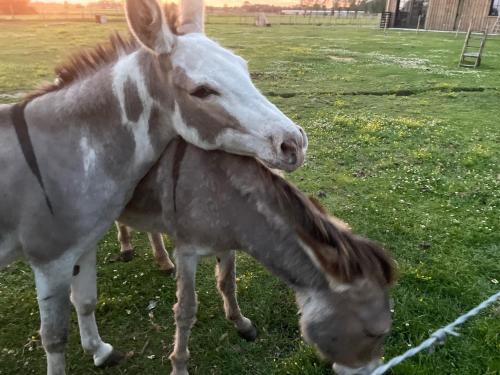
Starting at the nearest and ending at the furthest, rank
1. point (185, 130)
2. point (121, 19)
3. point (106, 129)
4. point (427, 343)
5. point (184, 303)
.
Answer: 1. point (427, 343)
2. point (185, 130)
3. point (106, 129)
4. point (184, 303)
5. point (121, 19)

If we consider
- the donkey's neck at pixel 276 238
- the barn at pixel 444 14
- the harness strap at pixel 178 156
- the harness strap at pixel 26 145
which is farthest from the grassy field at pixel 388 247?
the barn at pixel 444 14

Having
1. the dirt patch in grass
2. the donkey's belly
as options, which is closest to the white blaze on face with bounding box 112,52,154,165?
the donkey's belly

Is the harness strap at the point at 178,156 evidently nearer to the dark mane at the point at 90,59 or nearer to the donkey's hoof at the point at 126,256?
the dark mane at the point at 90,59

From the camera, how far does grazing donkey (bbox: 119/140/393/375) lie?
8.27 feet

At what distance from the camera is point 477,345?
3.44 m

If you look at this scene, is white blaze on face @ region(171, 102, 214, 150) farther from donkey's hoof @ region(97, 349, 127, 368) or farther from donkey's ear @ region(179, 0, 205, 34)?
donkey's hoof @ region(97, 349, 127, 368)

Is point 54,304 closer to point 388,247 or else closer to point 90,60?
point 90,60

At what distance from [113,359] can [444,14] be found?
44453mm

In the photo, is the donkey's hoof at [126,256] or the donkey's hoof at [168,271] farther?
the donkey's hoof at [126,256]

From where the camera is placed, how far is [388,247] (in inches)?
192

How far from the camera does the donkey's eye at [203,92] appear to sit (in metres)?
2.31

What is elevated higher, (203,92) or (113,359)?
(203,92)

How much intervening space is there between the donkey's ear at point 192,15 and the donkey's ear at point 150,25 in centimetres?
42

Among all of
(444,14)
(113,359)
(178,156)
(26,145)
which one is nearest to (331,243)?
(178,156)
